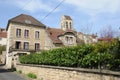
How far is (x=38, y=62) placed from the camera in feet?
65.9

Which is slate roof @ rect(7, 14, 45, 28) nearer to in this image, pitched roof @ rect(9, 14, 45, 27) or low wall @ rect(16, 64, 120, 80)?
pitched roof @ rect(9, 14, 45, 27)

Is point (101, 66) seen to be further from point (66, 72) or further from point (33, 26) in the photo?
point (33, 26)

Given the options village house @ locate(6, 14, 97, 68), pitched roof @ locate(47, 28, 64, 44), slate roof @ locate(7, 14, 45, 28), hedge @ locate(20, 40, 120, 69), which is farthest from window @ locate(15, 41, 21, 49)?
hedge @ locate(20, 40, 120, 69)

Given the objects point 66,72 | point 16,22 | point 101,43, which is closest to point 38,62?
point 66,72

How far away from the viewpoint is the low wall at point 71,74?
29.4 ft

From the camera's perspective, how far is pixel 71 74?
39.7ft

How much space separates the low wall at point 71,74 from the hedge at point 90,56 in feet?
1.34

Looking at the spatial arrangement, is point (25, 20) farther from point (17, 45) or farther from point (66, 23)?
point (66, 23)

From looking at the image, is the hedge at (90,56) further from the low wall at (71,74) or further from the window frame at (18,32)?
the window frame at (18,32)

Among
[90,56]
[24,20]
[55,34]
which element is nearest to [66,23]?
[55,34]

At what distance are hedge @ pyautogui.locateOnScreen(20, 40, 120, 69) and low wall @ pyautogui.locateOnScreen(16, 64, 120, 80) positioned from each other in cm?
41

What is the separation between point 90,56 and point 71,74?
6.95ft

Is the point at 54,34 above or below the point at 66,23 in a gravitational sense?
below

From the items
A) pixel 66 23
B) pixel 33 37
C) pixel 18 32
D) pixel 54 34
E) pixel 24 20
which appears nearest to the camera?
pixel 18 32
